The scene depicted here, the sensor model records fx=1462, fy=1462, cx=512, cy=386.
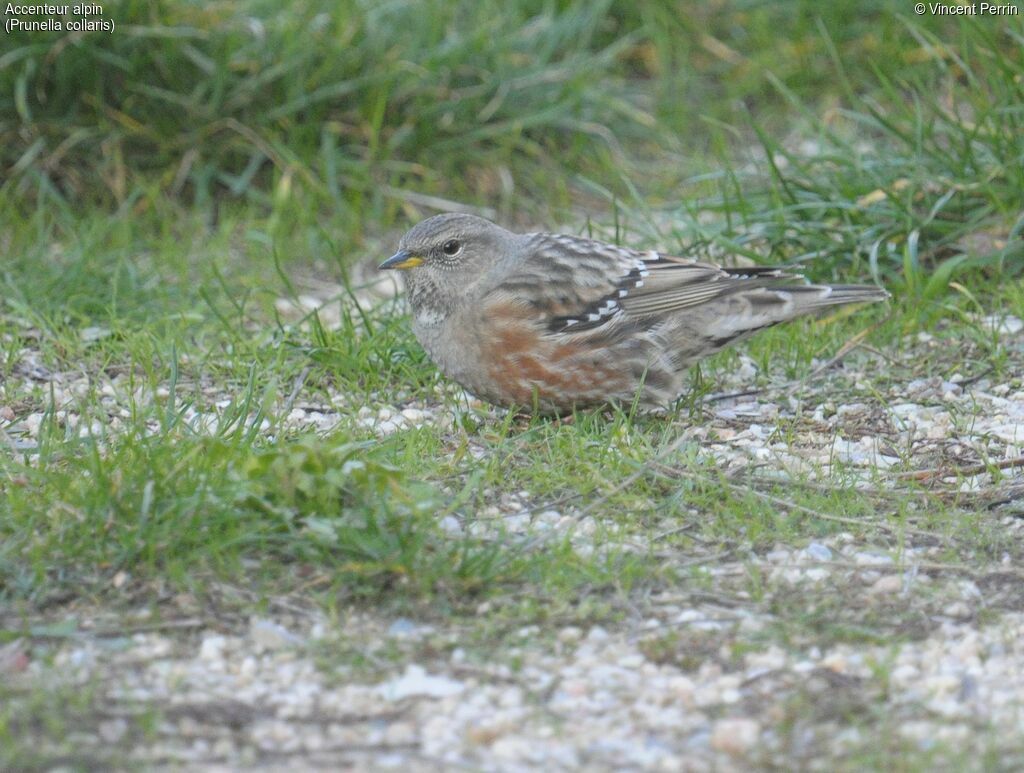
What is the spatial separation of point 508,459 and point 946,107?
489 centimetres

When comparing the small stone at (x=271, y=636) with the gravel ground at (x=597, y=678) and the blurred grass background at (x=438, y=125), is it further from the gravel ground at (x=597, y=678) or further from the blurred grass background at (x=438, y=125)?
the blurred grass background at (x=438, y=125)

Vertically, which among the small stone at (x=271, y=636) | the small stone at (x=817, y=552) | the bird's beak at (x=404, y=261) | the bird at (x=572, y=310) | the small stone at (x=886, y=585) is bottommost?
the small stone at (x=886, y=585)

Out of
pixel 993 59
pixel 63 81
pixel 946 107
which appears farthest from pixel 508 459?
pixel 946 107

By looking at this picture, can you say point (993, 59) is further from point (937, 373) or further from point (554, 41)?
point (554, 41)

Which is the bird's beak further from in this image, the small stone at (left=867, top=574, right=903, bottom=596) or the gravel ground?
the small stone at (left=867, top=574, right=903, bottom=596)

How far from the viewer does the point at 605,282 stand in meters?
5.73

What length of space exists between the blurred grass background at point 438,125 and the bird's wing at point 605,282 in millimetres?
1019

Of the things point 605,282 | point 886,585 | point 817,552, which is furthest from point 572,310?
point 886,585

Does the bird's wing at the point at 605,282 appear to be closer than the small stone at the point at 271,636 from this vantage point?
No

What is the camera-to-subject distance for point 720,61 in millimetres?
9398

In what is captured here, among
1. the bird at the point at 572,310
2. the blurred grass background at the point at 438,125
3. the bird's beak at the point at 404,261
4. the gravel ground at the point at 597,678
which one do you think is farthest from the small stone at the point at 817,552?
the blurred grass background at the point at 438,125

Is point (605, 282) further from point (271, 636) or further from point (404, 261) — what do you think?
point (271, 636)

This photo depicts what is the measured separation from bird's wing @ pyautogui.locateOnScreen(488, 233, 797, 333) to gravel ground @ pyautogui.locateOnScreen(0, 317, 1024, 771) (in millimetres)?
1337

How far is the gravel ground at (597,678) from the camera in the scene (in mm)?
3219
